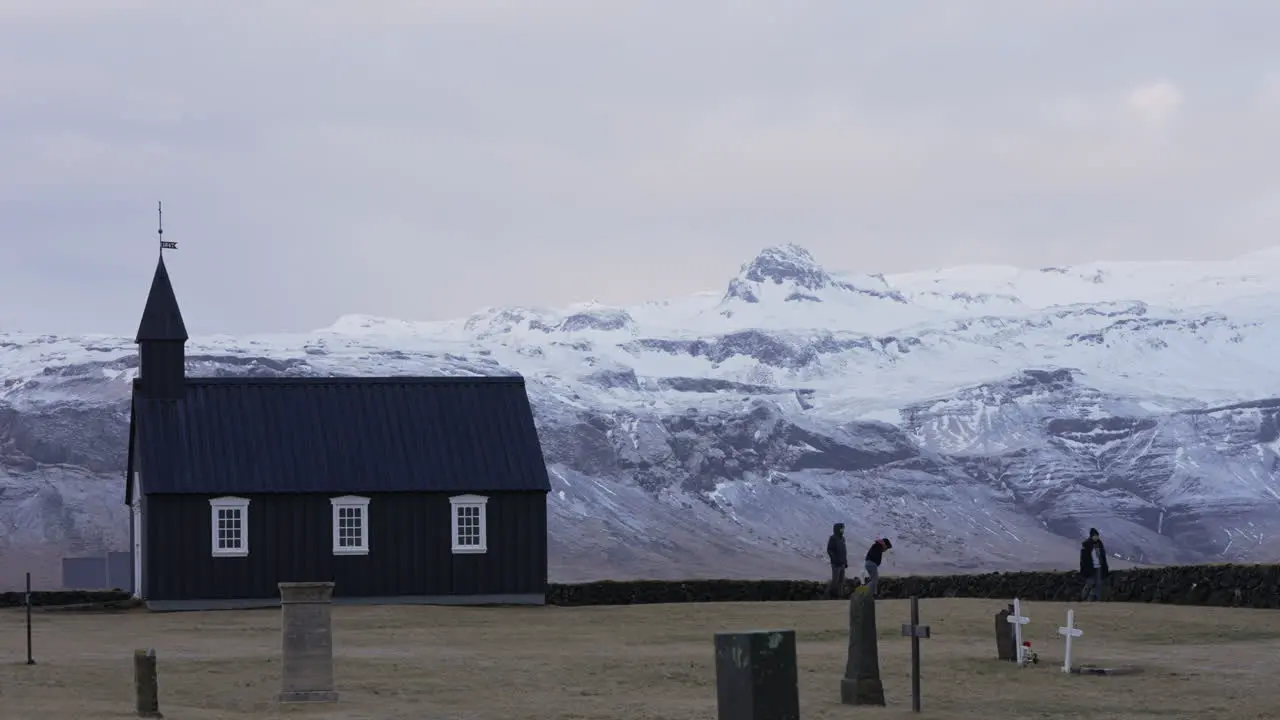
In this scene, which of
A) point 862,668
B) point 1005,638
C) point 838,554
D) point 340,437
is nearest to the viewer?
point 862,668

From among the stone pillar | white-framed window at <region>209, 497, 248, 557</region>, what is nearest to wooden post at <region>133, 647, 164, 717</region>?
the stone pillar

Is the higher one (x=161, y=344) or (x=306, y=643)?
(x=161, y=344)

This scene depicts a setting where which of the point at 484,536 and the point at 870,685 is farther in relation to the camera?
the point at 484,536

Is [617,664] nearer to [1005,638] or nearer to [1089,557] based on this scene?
[1005,638]

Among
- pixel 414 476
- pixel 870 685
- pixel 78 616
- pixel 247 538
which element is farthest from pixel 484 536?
pixel 870 685

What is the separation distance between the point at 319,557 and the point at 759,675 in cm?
3448

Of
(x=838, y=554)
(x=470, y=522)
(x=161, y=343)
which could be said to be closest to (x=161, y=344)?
(x=161, y=343)

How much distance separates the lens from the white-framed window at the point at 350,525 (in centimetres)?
5600

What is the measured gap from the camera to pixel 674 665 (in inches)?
1384

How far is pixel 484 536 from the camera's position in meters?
56.7

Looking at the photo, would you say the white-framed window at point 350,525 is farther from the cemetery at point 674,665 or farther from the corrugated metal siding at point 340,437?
the cemetery at point 674,665

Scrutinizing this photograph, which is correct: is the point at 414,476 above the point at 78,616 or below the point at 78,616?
above

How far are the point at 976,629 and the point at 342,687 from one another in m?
14.8

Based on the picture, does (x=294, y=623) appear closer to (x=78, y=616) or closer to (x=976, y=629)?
(x=976, y=629)
